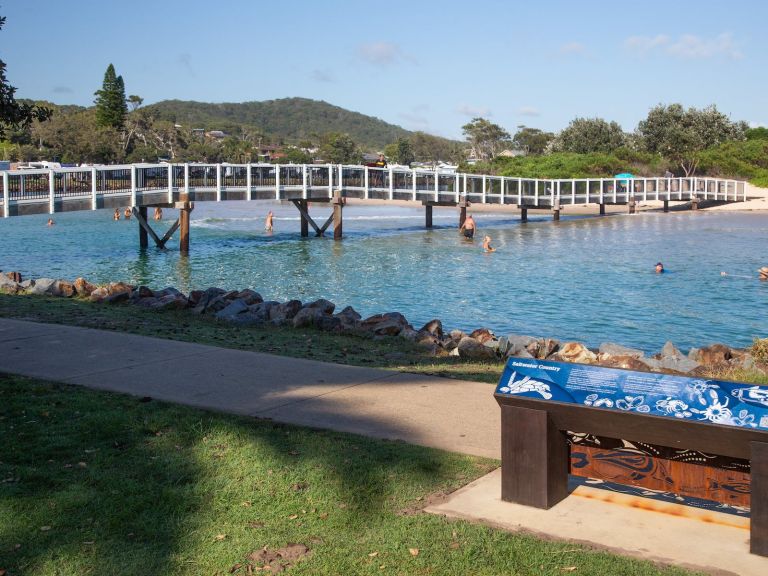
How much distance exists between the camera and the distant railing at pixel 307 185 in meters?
32.7

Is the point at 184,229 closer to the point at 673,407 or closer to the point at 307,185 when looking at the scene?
the point at 307,185

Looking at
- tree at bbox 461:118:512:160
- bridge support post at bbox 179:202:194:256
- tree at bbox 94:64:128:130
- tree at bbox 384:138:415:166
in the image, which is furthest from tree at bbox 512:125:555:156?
bridge support post at bbox 179:202:194:256

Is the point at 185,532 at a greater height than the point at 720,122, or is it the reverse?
the point at 720,122

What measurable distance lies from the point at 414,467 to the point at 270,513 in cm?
133

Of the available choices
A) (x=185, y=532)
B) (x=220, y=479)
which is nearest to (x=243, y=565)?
(x=185, y=532)

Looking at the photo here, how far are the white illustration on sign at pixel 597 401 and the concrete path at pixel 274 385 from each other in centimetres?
173

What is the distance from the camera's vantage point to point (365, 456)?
702 centimetres

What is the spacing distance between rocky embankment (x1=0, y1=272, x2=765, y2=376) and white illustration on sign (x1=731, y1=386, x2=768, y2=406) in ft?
23.2

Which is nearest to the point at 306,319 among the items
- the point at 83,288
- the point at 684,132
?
the point at 83,288

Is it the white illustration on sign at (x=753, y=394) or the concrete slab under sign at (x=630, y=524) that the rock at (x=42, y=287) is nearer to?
the concrete slab under sign at (x=630, y=524)

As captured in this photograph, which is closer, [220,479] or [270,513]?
[270,513]

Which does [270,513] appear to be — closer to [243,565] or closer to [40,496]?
[243,565]

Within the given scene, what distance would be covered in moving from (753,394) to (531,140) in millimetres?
165222

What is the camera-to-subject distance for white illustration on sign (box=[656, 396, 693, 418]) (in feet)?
17.6
